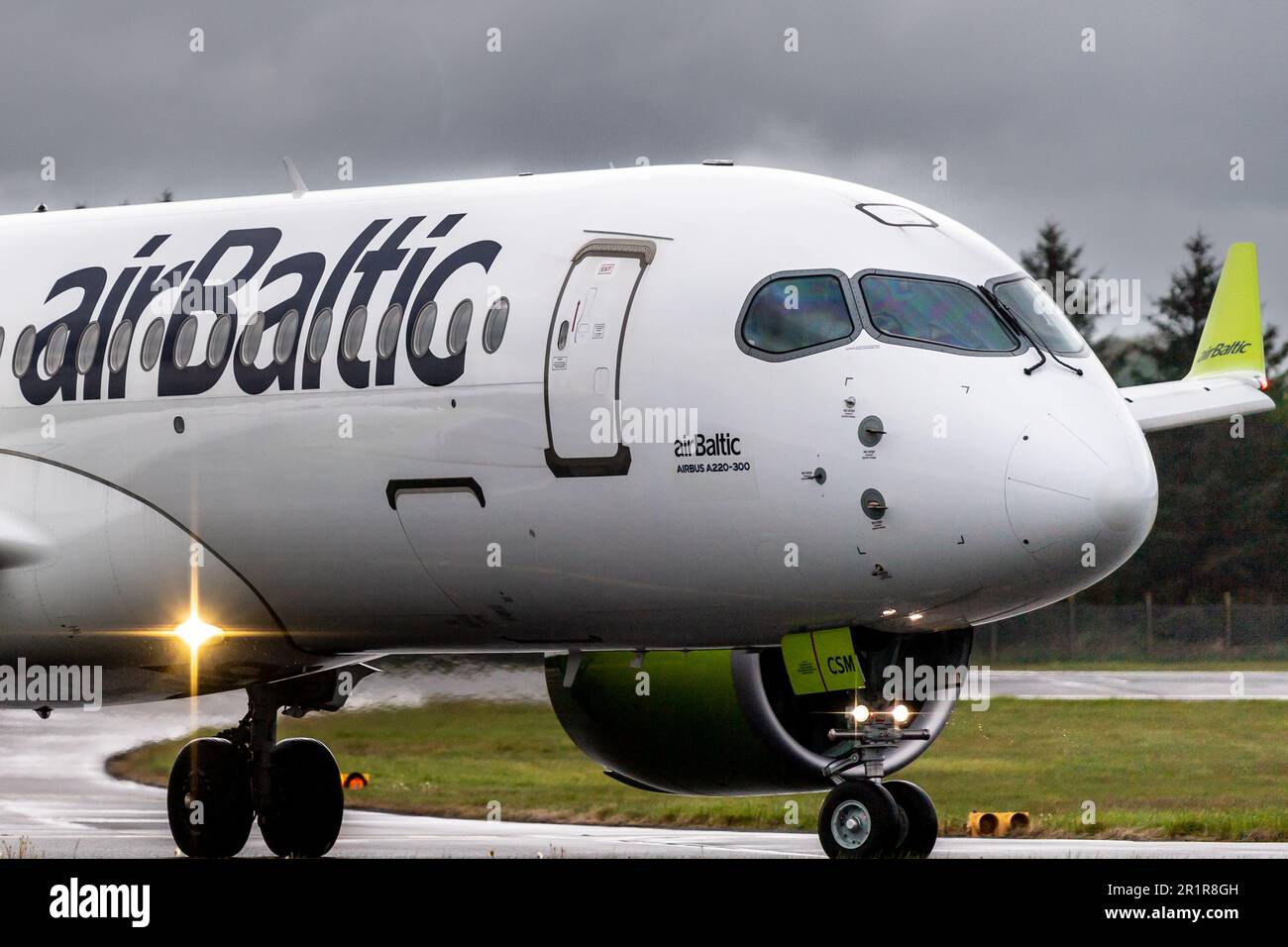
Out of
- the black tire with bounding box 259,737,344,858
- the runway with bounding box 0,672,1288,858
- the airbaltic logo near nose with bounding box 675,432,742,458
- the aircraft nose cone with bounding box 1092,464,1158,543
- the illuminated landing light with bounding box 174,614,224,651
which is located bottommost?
the runway with bounding box 0,672,1288,858

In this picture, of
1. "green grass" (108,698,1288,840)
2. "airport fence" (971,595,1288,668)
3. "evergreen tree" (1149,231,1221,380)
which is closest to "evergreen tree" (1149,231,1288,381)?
"evergreen tree" (1149,231,1221,380)

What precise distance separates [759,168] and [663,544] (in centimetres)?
265

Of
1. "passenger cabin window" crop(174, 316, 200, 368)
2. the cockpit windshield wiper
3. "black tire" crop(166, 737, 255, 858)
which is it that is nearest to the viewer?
the cockpit windshield wiper

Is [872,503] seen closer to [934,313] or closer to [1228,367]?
[934,313]

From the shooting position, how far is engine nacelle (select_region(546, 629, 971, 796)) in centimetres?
1316

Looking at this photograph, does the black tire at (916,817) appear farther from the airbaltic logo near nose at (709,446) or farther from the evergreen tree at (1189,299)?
the evergreen tree at (1189,299)

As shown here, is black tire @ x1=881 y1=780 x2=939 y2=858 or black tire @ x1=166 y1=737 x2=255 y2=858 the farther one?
black tire @ x1=166 y1=737 x2=255 y2=858

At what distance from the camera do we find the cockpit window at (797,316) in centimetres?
1207

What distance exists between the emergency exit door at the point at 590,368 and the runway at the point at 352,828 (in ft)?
12.9

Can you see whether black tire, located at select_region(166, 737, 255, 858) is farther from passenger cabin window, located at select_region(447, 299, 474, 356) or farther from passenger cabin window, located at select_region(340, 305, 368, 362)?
passenger cabin window, located at select_region(447, 299, 474, 356)

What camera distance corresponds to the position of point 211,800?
16766mm

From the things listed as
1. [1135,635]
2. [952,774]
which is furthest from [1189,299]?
[952,774]

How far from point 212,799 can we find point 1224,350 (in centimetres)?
842

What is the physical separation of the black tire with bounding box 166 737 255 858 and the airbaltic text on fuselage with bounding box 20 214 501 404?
352cm
